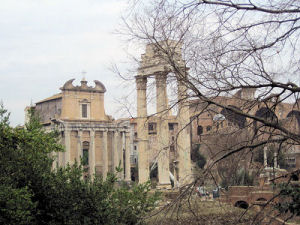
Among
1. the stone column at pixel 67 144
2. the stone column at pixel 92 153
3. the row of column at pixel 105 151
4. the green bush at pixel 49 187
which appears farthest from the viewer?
the stone column at pixel 92 153

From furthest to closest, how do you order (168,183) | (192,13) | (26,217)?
(168,183), (26,217), (192,13)

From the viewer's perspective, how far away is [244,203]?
26875 mm

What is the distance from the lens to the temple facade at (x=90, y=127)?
182 ft

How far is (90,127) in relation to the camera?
56.3m

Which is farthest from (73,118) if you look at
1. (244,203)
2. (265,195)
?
(265,195)

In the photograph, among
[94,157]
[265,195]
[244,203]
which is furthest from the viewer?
[94,157]

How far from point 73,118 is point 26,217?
152ft

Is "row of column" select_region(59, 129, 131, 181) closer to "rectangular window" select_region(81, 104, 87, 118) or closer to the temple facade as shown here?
the temple facade

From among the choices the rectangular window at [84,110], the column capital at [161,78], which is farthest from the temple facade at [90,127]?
the column capital at [161,78]

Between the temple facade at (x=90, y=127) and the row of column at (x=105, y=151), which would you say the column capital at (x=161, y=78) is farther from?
the temple facade at (x=90, y=127)

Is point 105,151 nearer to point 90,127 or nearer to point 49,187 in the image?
point 90,127

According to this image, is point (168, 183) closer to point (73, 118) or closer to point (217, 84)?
point (73, 118)

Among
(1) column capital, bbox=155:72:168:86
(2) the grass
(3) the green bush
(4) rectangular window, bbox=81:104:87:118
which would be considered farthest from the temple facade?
(1) column capital, bbox=155:72:168:86

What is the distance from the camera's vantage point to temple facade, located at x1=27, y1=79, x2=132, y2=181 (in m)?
55.4
